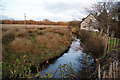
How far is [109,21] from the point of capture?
40.6 ft

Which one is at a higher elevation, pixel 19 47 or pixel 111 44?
pixel 111 44

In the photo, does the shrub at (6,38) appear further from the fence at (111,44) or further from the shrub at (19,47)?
the fence at (111,44)

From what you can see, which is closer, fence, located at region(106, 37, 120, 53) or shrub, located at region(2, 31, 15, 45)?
fence, located at region(106, 37, 120, 53)

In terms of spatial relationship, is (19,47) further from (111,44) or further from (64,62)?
(111,44)

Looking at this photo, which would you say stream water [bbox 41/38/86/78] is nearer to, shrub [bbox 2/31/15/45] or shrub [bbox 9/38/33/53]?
shrub [bbox 9/38/33/53]

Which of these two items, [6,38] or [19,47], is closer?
[19,47]

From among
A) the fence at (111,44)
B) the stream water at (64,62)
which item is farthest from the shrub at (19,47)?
the fence at (111,44)

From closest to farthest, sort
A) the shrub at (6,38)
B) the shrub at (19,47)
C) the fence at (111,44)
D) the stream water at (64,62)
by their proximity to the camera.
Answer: the stream water at (64,62) → the shrub at (19,47) → the fence at (111,44) → the shrub at (6,38)

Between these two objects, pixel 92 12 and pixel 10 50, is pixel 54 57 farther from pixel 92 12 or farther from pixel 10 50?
pixel 92 12

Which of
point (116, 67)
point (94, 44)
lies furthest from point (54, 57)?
point (116, 67)

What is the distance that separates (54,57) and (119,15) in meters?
9.65

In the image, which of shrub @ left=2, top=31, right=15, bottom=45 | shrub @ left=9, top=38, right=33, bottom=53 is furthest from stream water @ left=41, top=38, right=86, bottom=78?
shrub @ left=2, top=31, right=15, bottom=45

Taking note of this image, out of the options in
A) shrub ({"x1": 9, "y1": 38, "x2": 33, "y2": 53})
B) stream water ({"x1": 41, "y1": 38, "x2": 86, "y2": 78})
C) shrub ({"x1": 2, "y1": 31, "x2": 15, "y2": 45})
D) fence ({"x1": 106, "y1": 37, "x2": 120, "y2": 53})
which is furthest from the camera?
shrub ({"x1": 2, "y1": 31, "x2": 15, "y2": 45})

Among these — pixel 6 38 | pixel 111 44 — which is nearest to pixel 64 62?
pixel 111 44
